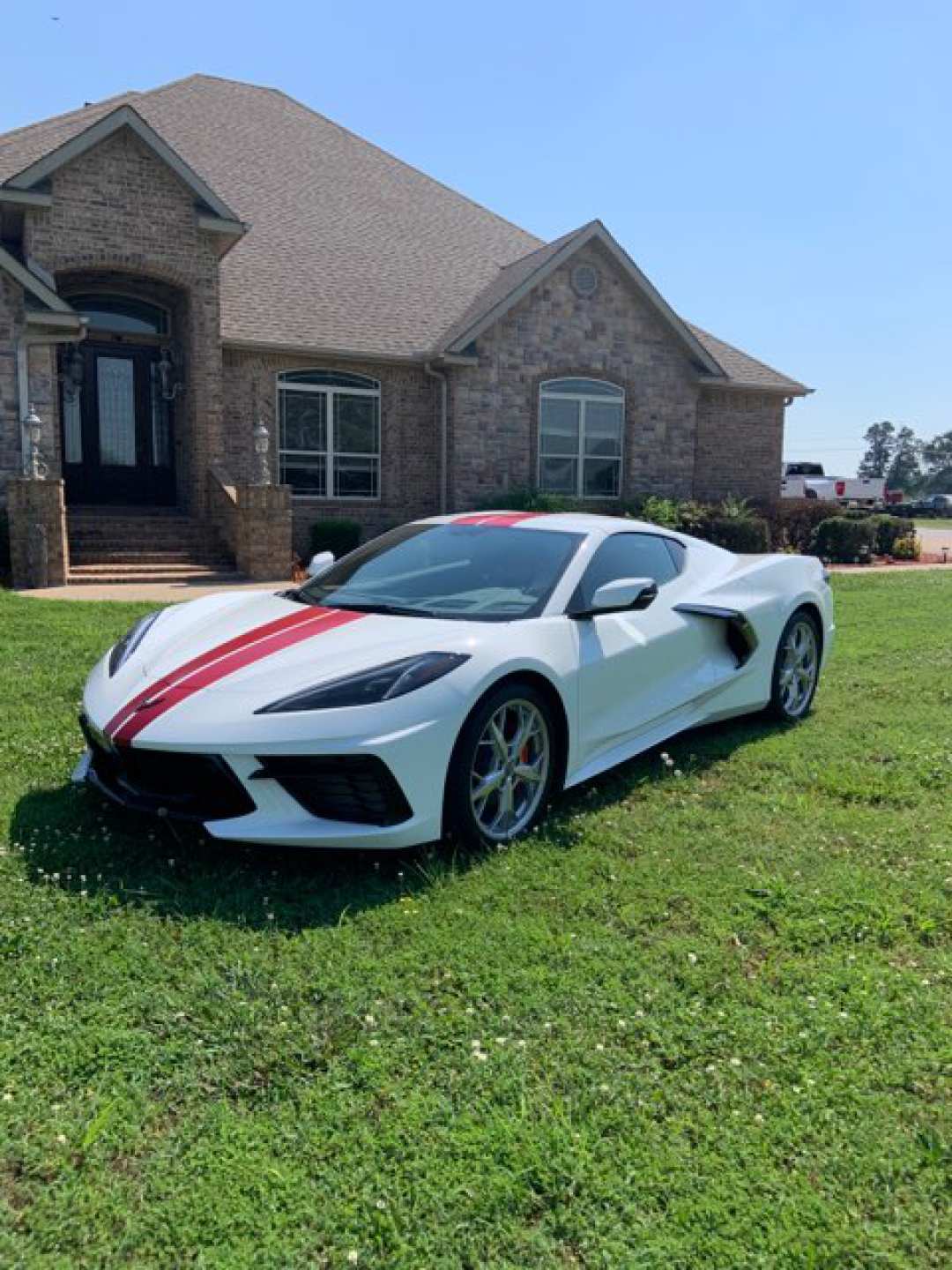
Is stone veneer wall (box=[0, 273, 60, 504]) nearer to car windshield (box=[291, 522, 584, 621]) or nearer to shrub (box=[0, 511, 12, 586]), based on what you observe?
shrub (box=[0, 511, 12, 586])

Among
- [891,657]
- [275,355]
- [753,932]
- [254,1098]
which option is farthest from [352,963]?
[275,355]

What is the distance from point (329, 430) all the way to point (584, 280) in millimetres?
5509

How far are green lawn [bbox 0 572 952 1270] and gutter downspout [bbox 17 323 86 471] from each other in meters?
10.5

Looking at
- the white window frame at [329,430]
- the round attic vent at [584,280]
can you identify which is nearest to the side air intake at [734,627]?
the white window frame at [329,430]

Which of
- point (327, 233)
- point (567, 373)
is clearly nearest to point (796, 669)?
point (567, 373)

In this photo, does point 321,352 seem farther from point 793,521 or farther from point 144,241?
point 793,521

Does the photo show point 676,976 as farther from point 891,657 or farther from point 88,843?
point 891,657

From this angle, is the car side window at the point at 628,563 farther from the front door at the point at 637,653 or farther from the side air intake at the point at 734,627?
the side air intake at the point at 734,627

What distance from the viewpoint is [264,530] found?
14.5m

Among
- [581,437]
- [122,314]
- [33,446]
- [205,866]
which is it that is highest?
[122,314]

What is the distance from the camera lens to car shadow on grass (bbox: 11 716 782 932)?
11.2 ft


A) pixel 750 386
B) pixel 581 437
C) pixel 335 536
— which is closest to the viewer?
pixel 335 536

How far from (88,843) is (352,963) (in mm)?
1397

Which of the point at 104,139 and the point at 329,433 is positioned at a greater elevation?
the point at 104,139
